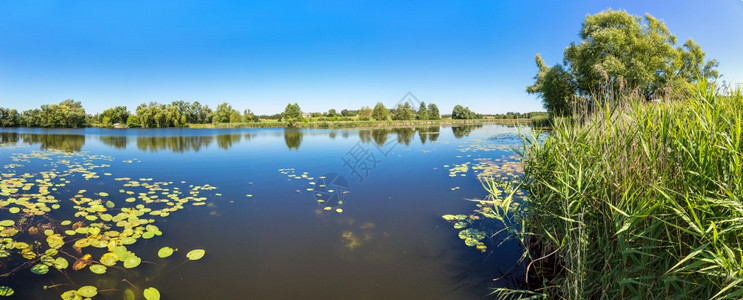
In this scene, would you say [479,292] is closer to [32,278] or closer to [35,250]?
[32,278]

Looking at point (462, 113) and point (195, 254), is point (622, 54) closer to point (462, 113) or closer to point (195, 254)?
point (195, 254)

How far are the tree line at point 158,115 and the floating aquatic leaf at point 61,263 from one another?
44.3 m

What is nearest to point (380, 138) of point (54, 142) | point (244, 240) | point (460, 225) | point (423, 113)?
point (460, 225)

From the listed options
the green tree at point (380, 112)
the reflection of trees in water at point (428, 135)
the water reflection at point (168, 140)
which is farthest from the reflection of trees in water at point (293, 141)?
the green tree at point (380, 112)

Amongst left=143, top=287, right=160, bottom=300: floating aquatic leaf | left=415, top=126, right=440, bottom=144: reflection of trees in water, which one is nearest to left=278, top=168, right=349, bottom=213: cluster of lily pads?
left=143, top=287, right=160, bottom=300: floating aquatic leaf

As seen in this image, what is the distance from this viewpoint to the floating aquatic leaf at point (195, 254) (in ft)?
11.9

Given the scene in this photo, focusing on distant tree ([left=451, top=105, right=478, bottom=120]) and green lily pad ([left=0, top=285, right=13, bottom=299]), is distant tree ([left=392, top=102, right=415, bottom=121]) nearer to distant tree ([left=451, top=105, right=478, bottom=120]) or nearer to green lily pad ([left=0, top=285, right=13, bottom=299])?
distant tree ([left=451, top=105, right=478, bottom=120])

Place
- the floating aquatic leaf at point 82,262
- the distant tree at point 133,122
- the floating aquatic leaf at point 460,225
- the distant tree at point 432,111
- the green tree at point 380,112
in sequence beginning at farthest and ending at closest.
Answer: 1. the distant tree at point 432,111
2. the distant tree at point 133,122
3. the green tree at point 380,112
4. the floating aquatic leaf at point 460,225
5. the floating aquatic leaf at point 82,262

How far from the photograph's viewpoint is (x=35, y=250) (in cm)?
358

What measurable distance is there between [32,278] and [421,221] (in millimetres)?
4967

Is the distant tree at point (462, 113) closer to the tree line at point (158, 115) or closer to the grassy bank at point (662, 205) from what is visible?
the tree line at point (158, 115)

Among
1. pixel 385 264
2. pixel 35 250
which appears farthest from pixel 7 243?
pixel 385 264

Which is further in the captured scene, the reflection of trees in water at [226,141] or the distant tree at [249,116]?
the distant tree at [249,116]

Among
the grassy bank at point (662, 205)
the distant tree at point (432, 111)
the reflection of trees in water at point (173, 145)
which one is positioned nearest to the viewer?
the grassy bank at point (662, 205)
